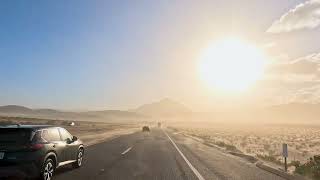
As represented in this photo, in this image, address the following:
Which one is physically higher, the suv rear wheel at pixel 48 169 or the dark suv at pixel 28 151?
the dark suv at pixel 28 151

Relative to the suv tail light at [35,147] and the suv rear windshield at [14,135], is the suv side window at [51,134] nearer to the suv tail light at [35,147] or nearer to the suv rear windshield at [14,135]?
the suv tail light at [35,147]

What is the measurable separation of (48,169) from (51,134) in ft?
3.67

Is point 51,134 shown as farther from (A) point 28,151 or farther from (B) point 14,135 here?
(A) point 28,151

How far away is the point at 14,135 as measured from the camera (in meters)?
10.7

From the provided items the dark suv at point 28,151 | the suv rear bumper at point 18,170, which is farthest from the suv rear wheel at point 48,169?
the suv rear bumper at point 18,170

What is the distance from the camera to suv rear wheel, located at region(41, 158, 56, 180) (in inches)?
431

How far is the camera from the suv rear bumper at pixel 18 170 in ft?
33.4

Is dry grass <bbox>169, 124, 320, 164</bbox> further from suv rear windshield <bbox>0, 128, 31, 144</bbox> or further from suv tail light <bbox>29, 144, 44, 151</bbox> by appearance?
suv rear windshield <bbox>0, 128, 31, 144</bbox>

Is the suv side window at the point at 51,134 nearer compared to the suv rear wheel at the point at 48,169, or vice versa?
the suv rear wheel at the point at 48,169

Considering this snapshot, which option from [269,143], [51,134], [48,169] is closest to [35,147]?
[48,169]

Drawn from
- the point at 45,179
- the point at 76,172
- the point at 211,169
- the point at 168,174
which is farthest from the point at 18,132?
the point at 211,169

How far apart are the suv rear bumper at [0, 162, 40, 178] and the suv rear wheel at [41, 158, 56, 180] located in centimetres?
52

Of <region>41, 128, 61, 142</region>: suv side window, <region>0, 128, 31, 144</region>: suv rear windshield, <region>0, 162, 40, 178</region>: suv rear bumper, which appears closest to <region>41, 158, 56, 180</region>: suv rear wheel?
<region>0, 162, 40, 178</region>: suv rear bumper

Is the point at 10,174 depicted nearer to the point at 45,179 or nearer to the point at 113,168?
the point at 45,179
